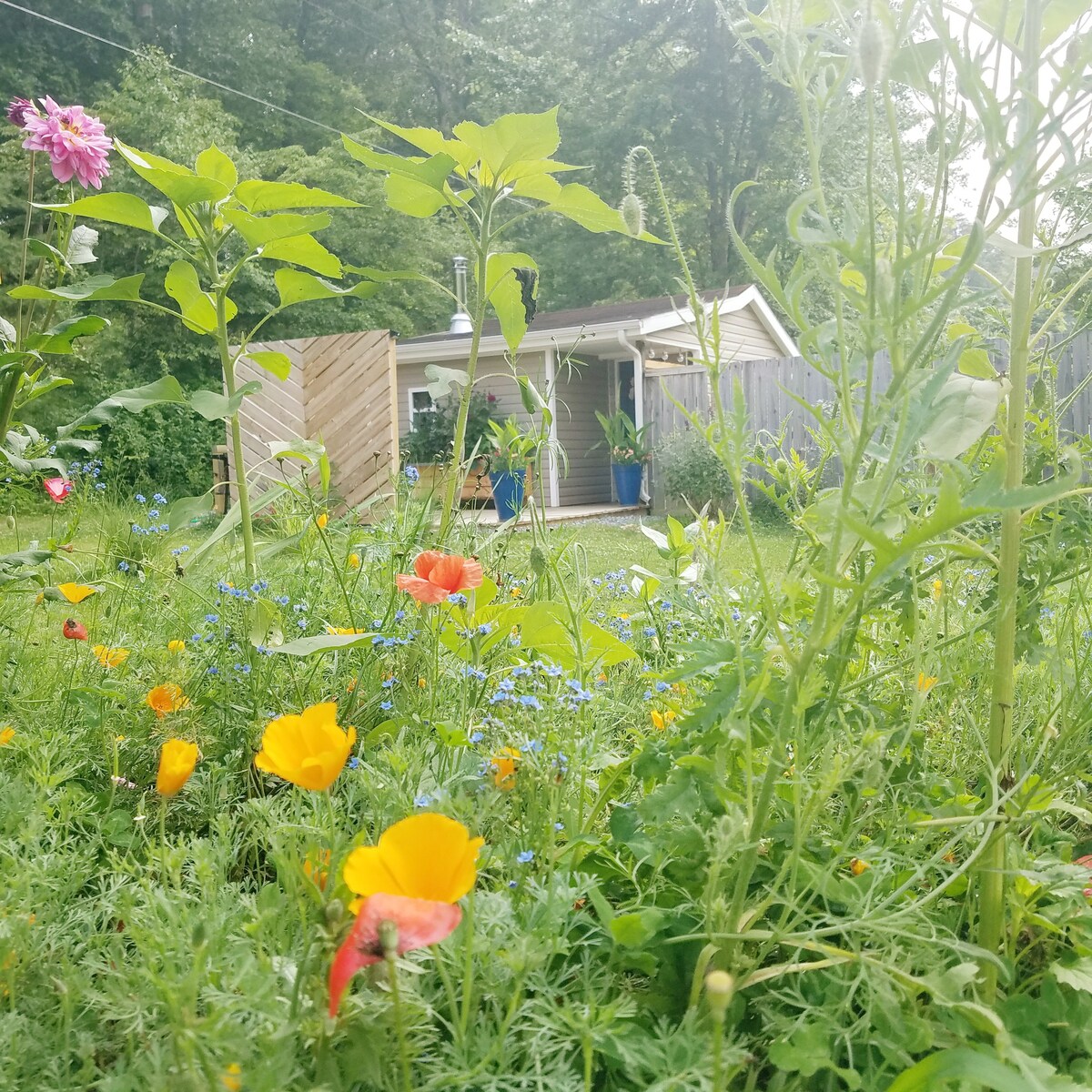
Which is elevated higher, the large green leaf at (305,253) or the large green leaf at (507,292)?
the large green leaf at (305,253)

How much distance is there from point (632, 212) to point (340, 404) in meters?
7.53

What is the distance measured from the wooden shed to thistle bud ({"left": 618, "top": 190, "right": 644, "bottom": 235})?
676 cm

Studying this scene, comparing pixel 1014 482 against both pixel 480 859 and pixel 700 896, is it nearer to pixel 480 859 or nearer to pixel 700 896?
pixel 700 896

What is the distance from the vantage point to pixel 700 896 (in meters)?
0.87

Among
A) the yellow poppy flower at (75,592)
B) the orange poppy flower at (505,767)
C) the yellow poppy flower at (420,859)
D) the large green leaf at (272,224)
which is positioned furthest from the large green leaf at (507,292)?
the yellow poppy flower at (420,859)

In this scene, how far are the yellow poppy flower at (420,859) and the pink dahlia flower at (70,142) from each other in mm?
1624

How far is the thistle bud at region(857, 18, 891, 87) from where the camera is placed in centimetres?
58

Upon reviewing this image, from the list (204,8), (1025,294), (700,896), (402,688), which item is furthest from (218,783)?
(204,8)

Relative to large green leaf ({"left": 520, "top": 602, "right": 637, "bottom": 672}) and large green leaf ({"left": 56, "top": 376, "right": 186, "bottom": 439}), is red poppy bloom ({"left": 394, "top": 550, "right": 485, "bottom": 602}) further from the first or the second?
large green leaf ({"left": 56, "top": 376, "right": 186, "bottom": 439})

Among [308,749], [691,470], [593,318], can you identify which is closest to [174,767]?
[308,749]

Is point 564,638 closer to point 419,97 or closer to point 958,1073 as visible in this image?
point 958,1073

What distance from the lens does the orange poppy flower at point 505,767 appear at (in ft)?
3.05

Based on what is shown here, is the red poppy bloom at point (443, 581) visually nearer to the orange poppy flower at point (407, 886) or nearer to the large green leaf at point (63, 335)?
the orange poppy flower at point (407, 886)

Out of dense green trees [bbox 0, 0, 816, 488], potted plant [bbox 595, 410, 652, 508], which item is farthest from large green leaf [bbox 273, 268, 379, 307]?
dense green trees [bbox 0, 0, 816, 488]
